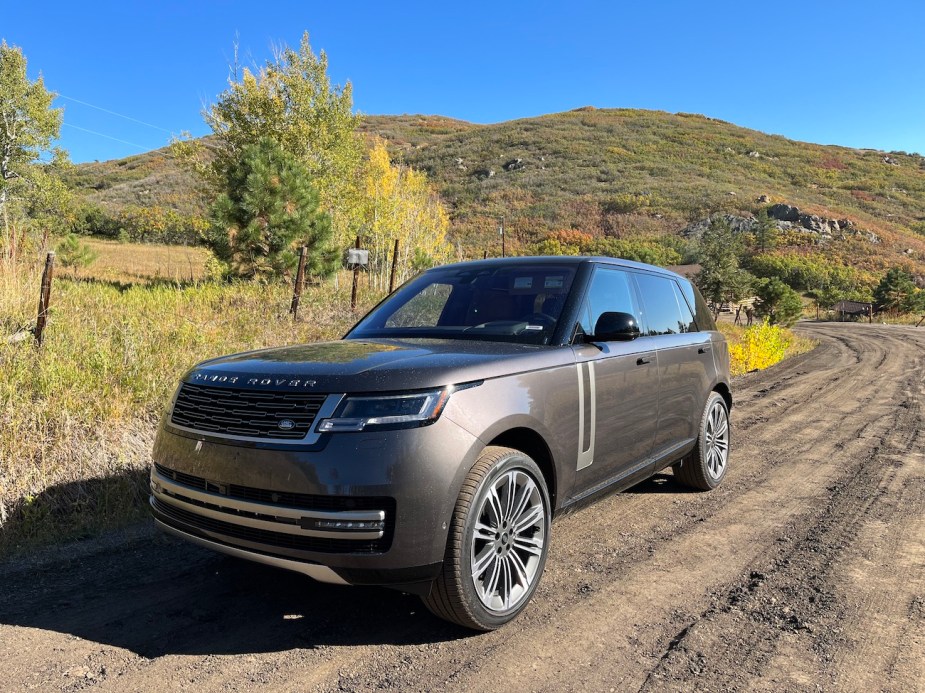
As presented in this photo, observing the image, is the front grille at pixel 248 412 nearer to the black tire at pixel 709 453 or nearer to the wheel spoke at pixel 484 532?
the wheel spoke at pixel 484 532

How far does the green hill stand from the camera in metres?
61.2

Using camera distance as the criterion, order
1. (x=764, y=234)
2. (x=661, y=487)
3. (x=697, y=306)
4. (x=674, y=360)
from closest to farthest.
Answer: (x=674, y=360)
(x=661, y=487)
(x=697, y=306)
(x=764, y=234)

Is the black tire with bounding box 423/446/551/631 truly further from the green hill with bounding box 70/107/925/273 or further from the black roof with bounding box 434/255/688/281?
the green hill with bounding box 70/107/925/273

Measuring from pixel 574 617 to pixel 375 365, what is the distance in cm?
161

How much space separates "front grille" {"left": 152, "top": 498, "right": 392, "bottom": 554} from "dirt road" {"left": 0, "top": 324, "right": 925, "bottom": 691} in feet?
1.72

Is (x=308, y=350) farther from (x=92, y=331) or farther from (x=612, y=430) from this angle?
(x=92, y=331)

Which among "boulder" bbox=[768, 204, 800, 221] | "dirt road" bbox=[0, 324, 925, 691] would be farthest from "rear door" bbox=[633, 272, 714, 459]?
"boulder" bbox=[768, 204, 800, 221]

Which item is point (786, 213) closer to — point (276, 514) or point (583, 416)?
point (583, 416)

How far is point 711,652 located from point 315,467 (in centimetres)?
193

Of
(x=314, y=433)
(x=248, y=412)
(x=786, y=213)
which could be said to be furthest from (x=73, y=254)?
(x=786, y=213)

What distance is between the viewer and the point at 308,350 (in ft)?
10.6

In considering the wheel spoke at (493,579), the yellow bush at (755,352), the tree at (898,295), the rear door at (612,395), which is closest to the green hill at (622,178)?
the tree at (898,295)

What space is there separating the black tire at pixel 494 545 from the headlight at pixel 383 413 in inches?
14.4

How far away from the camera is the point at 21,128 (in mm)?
26781
